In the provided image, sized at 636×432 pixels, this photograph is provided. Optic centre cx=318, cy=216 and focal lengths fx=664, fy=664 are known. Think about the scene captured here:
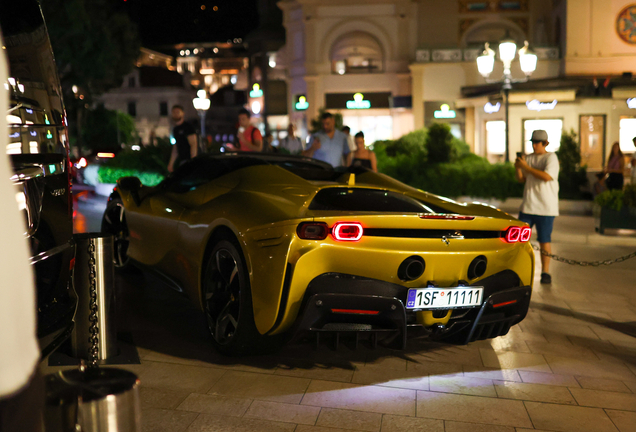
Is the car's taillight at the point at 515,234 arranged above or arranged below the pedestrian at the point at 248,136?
below

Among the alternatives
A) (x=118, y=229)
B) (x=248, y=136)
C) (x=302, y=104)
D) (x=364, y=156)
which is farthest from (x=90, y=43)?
(x=118, y=229)

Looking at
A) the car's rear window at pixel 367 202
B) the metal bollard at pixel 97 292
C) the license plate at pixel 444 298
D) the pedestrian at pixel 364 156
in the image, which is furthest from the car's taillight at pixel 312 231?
the pedestrian at pixel 364 156

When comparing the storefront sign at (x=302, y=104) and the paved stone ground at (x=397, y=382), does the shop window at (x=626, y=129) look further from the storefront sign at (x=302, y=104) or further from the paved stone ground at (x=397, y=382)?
the paved stone ground at (x=397, y=382)

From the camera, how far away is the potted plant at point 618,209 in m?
11.7

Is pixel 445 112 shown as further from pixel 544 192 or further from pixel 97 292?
pixel 97 292

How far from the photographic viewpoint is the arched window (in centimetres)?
Answer: 3838

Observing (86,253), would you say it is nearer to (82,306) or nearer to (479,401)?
(82,306)

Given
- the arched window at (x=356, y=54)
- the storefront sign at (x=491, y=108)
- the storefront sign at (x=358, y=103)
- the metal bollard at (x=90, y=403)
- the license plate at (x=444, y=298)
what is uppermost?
the arched window at (x=356, y=54)

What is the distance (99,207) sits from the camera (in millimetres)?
15594

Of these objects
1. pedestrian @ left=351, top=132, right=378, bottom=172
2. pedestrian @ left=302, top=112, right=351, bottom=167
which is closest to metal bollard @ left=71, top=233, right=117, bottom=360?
pedestrian @ left=302, top=112, right=351, bottom=167

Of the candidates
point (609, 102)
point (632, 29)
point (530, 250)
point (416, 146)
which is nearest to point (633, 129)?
point (609, 102)

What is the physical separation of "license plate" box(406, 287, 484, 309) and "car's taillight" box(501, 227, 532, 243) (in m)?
0.44

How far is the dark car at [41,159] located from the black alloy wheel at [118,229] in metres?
3.46

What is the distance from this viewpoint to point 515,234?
15.0 ft
